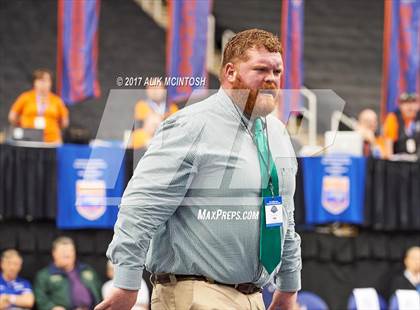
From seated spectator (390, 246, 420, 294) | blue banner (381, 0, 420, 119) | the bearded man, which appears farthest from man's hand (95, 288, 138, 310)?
blue banner (381, 0, 420, 119)

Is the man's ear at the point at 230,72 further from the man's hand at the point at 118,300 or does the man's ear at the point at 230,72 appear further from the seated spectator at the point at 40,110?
the seated spectator at the point at 40,110

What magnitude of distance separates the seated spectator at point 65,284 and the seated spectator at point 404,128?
341 cm

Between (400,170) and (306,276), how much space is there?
4.62 feet

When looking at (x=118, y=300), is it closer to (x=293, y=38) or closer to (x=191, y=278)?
(x=191, y=278)

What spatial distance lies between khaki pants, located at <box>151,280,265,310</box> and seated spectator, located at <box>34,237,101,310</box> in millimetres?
5230

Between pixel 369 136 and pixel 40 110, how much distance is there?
3308mm

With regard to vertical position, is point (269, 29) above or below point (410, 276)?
above

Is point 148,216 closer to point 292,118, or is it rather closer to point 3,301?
point 292,118

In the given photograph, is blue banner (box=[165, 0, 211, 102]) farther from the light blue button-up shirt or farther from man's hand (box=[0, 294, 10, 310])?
the light blue button-up shirt

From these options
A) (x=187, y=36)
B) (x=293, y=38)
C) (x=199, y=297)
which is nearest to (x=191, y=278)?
(x=199, y=297)

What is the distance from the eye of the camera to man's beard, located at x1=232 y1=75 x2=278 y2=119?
3.52m

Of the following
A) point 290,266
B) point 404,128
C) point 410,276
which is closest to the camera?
point 290,266

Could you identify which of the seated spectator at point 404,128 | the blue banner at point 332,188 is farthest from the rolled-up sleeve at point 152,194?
the seated spectator at point 404,128

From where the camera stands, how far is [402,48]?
11727 millimetres
